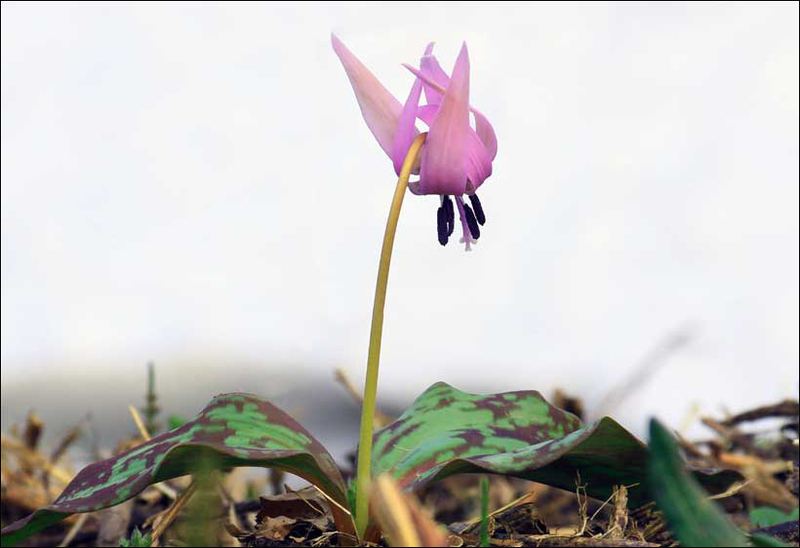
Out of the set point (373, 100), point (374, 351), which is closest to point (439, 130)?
point (373, 100)

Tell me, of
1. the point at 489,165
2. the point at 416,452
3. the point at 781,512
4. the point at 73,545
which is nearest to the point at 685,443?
the point at 781,512

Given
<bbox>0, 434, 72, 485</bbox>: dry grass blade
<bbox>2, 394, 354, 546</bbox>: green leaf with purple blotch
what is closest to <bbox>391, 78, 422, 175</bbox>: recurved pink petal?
<bbox>2, 394, 354, 546</bbox>: green leaf with purple blotch

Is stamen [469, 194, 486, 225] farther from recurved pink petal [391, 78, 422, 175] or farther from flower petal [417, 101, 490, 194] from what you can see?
recurved pink petal [391, 78, 422, 175]

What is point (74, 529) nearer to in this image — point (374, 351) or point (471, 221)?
point (374, 351)

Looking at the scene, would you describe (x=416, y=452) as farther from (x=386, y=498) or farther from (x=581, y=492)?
(x=386, y=498)

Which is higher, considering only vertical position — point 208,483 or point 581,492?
point 208,483
